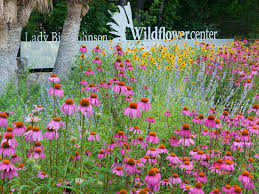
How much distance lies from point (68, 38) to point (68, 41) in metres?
0.07

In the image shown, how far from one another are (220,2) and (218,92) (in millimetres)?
12182

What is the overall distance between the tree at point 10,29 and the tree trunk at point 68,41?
910 millimetres

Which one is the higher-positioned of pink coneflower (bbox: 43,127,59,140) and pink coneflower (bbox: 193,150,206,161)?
pink coneflower (bbox: 43,127,59,140)

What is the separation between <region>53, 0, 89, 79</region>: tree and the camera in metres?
7.14

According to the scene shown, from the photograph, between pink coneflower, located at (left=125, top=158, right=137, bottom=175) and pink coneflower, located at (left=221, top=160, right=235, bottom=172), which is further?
pink coneflower, located at (left=221, top=160, right=235, bottom=172)

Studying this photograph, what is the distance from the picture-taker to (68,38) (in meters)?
7.26

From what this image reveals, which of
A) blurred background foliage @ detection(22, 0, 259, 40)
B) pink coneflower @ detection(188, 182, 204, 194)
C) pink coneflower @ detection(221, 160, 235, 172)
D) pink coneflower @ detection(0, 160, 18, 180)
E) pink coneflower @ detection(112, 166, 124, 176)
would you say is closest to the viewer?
pink coneflower @ detection(0, 160, 18, 180)

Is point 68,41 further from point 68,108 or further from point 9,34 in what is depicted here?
point 68,108

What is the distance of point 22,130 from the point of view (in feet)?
5.98

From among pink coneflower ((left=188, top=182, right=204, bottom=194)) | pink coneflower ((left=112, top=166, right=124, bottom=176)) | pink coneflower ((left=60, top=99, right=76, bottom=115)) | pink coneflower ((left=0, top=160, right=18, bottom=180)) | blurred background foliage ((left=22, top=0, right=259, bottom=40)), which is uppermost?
→ blurred background foliage ((left=22, top=0, right=259, bottom=40))

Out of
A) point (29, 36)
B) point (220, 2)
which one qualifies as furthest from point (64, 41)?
point (220, 2)

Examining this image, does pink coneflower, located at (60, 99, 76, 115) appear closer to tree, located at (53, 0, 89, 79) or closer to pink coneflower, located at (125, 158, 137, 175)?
pink coneflower, located at (125, 158, 137, 175)

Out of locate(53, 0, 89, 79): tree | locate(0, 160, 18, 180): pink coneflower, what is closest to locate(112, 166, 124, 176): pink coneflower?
locate(0, 160, 18, 180): pink coneflower

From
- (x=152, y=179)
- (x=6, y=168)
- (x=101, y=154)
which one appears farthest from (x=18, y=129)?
(x=152, y=179)
